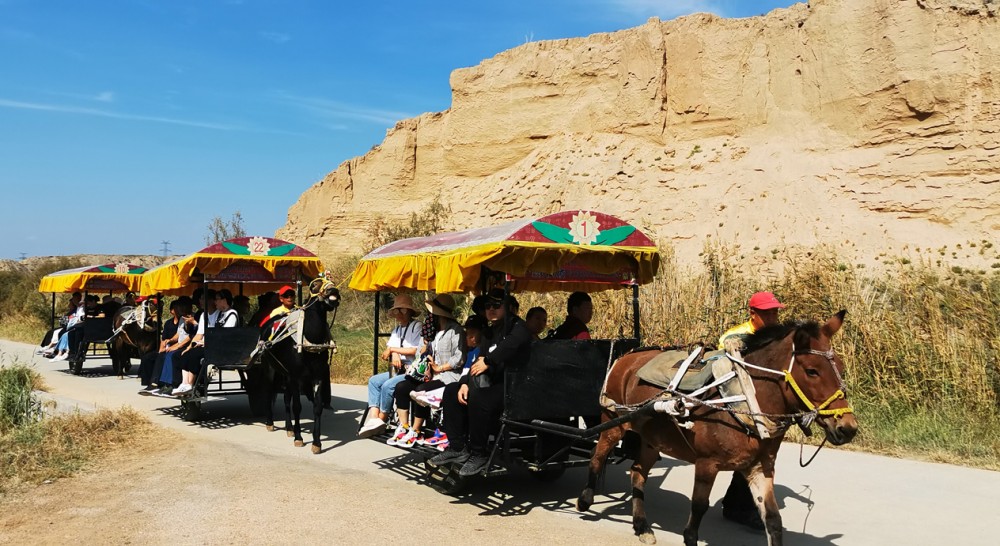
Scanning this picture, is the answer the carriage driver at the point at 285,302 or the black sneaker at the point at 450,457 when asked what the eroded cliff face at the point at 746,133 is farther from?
the black sneaker at the point at 450,457

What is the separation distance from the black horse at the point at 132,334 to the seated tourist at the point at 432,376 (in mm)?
9513

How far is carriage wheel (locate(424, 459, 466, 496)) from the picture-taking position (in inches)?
300

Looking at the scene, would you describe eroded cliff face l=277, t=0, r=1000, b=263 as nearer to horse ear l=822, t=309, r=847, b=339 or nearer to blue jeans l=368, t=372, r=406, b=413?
blue jeans l=368, t=372, r=406, b=413

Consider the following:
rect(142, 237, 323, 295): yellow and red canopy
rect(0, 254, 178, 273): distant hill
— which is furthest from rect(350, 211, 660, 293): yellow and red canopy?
rect(0, 254, 178, 273): distant hill

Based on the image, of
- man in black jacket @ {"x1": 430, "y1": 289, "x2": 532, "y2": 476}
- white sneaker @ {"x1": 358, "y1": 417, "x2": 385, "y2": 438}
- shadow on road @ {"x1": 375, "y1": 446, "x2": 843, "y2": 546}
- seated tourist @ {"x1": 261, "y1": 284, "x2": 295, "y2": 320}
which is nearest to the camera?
shadow on road @ {"x1": 375, "y1": 446, "x2": 843, "y2": 546}

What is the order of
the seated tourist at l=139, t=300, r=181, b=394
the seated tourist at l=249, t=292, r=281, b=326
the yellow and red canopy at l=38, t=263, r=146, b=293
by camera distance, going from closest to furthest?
the seated tourist at l=249, t=292, r=281, b=326 < the seated tourist at l=139, t=300, r=181, b=394 < the yellow and red canopy at l=38, t=263, r=146, b=293

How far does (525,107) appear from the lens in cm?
5247

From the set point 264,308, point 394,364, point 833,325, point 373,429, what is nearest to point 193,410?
point 264,308

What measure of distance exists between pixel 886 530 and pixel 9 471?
27.9ft

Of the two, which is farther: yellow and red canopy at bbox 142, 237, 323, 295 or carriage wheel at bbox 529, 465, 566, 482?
yellow and red canopy at bbox 142, 237, 323, 295

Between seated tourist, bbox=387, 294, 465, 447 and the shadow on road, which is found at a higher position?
seated tourist, bbox=387, 294, 465, 447

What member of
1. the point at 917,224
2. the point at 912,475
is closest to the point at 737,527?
the point at 912,475

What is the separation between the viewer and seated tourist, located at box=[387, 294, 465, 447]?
8.80 meters

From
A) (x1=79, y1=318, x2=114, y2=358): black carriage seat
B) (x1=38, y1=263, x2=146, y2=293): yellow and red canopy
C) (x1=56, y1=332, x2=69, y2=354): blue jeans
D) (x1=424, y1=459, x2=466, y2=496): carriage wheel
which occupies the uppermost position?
(x1=38, y1=263, x2=146, y2=293): yellow and red canopy
